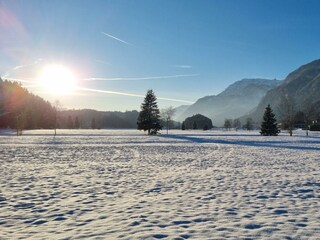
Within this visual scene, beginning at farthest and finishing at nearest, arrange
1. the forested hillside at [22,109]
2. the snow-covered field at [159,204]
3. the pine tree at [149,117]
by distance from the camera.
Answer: the forested hillside at [22,109] < the pine tree at [149,117] < the snow-covered field at [159,204]

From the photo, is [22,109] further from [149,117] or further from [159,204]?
[159,204]

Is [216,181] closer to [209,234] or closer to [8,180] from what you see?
[209,234]

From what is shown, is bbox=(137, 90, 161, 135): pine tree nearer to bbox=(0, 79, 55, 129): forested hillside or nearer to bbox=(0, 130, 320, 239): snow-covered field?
bbox=(0, 130, 320, 239): snow-covered field

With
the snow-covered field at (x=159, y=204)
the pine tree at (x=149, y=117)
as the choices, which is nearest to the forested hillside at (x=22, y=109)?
the pine tree at (x=149, y=117)

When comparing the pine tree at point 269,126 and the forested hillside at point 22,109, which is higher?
the forested hillside at point 22,109

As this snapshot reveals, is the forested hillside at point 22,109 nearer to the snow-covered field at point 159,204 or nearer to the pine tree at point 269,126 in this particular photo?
the pine tree at point 269,126

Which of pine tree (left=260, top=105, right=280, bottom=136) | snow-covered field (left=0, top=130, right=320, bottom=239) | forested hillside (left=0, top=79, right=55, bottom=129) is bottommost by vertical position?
snow-covered field (left=0, top=130, right=320, bottom=239)

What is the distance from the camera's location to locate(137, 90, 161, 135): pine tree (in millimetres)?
64812

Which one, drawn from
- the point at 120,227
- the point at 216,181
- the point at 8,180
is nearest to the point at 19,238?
the point at 120,227

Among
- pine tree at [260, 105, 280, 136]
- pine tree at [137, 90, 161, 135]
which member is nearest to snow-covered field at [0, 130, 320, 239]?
pine tree at [137, 90, 161, 135]

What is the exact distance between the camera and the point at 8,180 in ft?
39.8

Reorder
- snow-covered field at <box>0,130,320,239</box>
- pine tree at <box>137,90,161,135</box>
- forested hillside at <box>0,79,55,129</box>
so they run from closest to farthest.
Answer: snow-covered field at <box>0,130,320,239</box>
pine tree at <box>137,90,161,135</box>
forested hillside at <box>0,79,55,129</box>

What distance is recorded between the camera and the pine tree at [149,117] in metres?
64.8

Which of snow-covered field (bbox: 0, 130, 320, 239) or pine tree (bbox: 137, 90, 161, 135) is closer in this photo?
snow-covered field (bbox: 0, 130, 320, 239)
